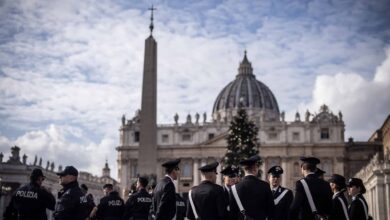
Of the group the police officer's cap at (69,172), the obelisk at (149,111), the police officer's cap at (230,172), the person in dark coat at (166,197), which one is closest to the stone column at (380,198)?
the obelisk at (149,111)

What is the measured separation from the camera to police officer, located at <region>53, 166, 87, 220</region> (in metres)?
7.97

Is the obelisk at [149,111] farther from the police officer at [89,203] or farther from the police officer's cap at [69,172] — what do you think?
the police officer's cap at [69,172]

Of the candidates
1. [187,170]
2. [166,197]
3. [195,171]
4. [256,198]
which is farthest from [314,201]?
[187,170]

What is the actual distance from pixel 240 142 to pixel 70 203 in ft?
122

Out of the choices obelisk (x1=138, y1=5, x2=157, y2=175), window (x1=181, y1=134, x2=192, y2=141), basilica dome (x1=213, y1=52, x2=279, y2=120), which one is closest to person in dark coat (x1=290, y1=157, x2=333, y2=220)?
obelisk (x1=138, y1=5, x2=157, y2=175)

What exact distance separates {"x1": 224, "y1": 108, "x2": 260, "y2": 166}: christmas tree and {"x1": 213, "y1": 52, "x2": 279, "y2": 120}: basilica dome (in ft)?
159

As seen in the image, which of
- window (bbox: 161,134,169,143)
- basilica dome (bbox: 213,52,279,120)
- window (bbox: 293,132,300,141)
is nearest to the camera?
window (bbox: 293,132,300,141)

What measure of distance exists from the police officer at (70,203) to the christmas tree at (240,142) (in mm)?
35593

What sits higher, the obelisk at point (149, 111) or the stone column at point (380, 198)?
the obelisk at point (149, 111)

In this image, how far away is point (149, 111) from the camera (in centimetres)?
2594

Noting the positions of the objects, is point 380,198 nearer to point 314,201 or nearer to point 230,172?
point 230,172

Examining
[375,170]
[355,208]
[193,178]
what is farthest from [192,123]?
[355,208]

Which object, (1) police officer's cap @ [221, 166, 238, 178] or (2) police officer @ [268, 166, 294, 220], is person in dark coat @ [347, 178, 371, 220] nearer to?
(2) police officer @ [268, 166, 294, 220]

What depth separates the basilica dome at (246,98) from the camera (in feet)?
318
